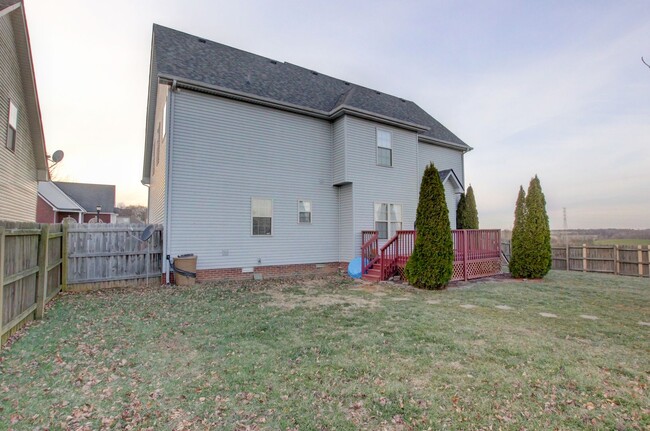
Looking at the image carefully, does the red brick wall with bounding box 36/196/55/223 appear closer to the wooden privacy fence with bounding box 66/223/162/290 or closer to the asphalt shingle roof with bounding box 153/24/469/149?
the asphalt shingle roof with bounding box 153/24/469/149

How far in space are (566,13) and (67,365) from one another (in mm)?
13309

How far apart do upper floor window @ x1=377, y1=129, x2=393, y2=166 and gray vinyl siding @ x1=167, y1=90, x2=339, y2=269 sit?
6.40 feet

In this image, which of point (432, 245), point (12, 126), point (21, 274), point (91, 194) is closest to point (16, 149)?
point (12, 126)

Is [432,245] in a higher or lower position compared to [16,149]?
lower

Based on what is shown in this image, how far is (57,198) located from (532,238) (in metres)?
33.1

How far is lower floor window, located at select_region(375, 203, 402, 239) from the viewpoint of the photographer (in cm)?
1236

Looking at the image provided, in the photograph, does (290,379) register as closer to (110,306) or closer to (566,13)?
(110,306)

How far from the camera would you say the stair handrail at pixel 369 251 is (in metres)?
11.1

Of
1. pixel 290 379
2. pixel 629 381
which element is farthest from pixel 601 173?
pixel 290 379

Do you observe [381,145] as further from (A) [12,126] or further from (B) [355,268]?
(A) [12,126]

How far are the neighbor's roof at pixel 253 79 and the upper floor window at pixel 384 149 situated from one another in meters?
0.64

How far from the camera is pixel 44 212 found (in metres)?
25.3

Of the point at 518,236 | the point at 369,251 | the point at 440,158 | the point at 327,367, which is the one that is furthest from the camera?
the point at 440,158

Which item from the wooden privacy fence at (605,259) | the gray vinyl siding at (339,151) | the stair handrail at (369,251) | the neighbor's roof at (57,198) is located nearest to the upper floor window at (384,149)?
the gray vinyl siding at (339,151)
